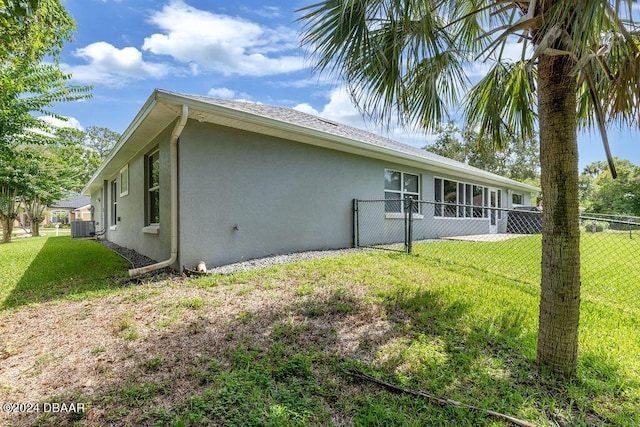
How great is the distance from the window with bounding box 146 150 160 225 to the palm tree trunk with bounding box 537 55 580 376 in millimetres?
7111

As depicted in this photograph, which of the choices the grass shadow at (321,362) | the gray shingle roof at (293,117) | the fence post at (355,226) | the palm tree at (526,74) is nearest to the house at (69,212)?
the gray shingle roof at (293,117)

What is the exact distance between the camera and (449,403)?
7.55 ft

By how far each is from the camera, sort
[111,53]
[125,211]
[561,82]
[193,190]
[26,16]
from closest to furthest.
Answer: [561,82] → [26,16] → [193,190] → [125,211] → [111,53]

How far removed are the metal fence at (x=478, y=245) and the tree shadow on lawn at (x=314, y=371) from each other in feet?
8.89

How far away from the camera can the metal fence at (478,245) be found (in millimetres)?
5621

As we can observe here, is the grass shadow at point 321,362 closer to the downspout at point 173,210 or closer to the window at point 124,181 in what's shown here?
the downspout at point 173,210

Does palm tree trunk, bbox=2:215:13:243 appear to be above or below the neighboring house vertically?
below

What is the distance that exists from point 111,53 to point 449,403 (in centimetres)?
1621

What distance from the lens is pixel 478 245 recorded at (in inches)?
358

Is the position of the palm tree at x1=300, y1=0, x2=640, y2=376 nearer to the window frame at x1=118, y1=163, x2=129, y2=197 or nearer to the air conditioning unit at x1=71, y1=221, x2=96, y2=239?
the window frame at x1=118, y1=163, x2=129, y2=197

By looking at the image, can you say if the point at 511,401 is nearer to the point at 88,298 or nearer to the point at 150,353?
the point at 150,353

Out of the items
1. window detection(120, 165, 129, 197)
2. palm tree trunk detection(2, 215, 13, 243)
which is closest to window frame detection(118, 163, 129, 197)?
window detection(120, 165, 129, 197)

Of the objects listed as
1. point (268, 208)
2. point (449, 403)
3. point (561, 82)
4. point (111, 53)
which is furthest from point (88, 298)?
point (111, 53)

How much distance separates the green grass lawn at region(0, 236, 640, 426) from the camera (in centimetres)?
222
